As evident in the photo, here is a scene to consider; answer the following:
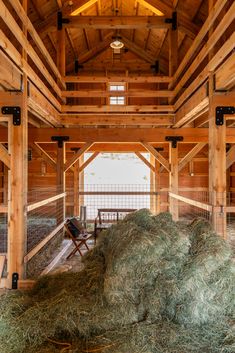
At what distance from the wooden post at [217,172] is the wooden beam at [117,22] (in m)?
3.71

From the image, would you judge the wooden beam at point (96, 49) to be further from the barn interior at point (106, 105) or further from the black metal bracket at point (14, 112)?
the black metal bracket at point (14, 112)

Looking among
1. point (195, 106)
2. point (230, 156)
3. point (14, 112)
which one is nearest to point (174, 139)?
point (230, 156)

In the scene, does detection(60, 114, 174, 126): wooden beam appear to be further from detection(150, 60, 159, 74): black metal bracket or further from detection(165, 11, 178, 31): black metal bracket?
detection(150, 60, 159, 74): black metal bracket

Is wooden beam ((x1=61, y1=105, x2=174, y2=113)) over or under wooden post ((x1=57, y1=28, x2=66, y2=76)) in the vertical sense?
under

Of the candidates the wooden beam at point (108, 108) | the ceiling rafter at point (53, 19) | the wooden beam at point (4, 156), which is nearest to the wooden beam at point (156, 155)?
the wooden beam at point (108, 108)

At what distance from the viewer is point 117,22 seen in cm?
676

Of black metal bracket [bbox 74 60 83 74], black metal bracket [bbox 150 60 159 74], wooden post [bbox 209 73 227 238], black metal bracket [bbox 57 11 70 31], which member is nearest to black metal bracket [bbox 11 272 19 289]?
wooden post [bbox 209 73 227 238]

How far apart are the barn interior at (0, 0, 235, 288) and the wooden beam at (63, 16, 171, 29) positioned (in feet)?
0.08

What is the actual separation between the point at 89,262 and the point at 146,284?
111cm

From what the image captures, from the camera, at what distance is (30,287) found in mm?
3646

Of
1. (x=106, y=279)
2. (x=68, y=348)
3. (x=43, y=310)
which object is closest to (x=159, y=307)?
(x=106, y=279)

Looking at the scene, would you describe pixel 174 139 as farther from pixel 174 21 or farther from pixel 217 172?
pixel 217 172

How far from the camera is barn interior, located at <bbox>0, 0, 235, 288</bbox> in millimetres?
3717

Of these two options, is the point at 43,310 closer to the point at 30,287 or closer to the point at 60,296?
the point at 60,296
